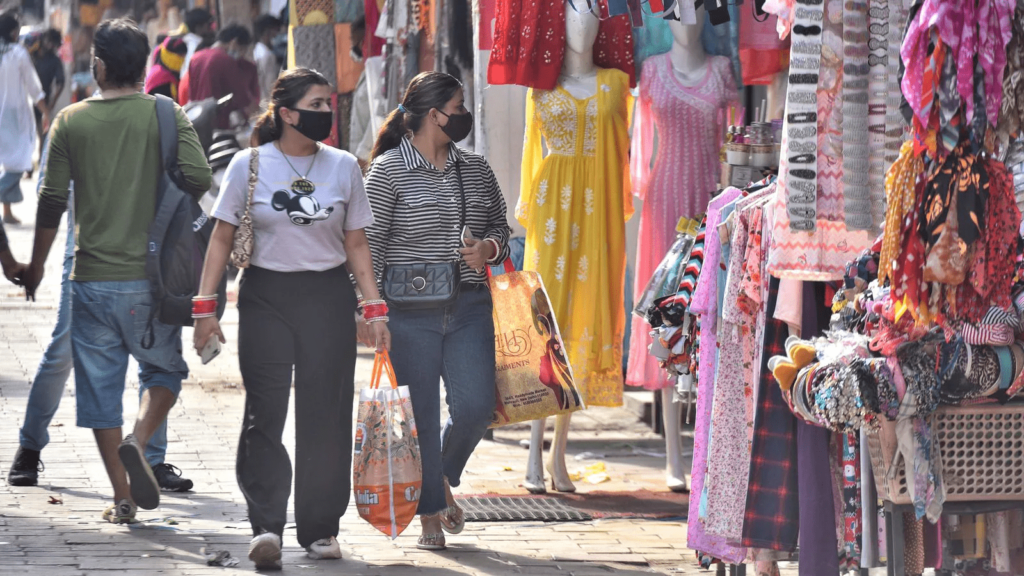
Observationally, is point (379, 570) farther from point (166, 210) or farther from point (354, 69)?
point (354, 69)

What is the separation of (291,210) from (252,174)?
20cm

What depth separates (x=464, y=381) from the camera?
6.33 m

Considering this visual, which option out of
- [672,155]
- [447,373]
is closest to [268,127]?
[447,373]

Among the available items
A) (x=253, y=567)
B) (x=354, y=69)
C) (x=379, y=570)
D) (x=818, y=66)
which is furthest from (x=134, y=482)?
(x=354, y=69)

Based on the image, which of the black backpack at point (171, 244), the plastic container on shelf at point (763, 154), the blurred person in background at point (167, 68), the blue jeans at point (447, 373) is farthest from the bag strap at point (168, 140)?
the blurred person in background at point (167, 68)

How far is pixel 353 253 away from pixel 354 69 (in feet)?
18.9

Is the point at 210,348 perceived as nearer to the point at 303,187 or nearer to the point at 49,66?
the point at 303,187

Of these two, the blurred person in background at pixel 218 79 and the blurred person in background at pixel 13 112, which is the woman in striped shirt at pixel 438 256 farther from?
the blurred person in background at pixel 13 112

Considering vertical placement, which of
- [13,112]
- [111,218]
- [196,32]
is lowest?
[111,218]

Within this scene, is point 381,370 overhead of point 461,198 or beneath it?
beneath

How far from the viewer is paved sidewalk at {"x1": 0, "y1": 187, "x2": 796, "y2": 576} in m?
5.96

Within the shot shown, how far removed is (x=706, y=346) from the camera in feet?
18.4

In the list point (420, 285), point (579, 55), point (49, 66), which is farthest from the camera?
point (49, 66)

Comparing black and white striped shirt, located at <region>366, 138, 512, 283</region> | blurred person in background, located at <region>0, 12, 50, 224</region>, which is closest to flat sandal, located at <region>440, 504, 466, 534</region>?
black and white striped shirt, located at <region>366, 138, 512, 283</region>
